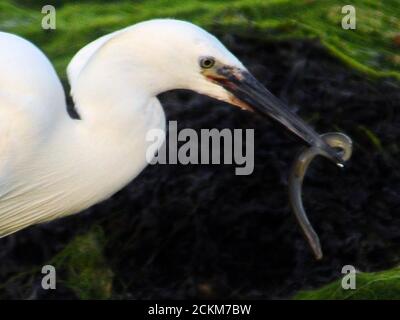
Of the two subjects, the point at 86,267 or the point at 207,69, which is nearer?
the point at 207,69

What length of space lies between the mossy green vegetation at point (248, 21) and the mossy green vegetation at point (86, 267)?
2.04 ft

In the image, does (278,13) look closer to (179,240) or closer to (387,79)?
(387,79)

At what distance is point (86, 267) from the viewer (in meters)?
4.05

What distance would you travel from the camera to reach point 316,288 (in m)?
4.09

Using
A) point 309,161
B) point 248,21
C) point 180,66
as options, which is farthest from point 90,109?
point 248,21

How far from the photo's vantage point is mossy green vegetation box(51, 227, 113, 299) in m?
4.04

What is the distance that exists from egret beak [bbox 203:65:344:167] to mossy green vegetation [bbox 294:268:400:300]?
37.6 inches

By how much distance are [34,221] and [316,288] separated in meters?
1.20

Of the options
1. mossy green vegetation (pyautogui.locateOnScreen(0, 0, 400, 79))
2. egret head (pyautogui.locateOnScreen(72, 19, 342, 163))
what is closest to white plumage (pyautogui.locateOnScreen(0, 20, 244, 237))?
egret head (pyautogui.locateOnScreen(72, 19, 342, 163))

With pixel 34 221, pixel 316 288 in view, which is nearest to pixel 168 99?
pixel 316 288

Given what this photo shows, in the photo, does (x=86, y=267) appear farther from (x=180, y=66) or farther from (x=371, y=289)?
(x=180, y=66)

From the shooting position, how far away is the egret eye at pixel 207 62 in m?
2.87

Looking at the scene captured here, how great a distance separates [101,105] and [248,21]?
5.21ft

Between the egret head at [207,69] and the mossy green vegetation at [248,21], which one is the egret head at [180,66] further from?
the mossy green vegetation at [248,21]
